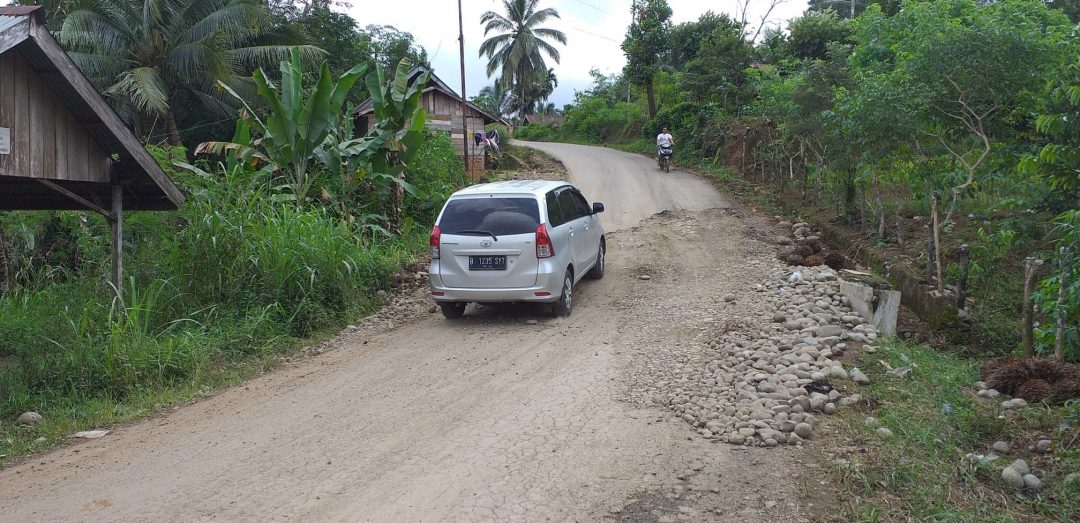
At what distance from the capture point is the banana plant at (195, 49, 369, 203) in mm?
11820

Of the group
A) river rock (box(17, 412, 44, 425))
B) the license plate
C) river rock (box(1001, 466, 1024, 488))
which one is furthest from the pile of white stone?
river rock (box(17, 412, 44, 425))

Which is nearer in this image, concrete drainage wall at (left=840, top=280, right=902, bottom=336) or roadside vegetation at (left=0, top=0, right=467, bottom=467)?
roadside vegetation at (left=0, top=0, right=467, bottom=467)

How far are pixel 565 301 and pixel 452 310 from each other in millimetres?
1549

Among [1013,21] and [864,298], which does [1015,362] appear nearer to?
[864,298]

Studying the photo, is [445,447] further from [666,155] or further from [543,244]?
[666,155]

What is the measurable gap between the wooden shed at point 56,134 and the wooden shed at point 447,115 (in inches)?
575

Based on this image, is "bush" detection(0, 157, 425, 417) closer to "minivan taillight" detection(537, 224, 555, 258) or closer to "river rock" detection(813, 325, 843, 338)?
"minivan taillight" detection(537, 224, 555, 258)

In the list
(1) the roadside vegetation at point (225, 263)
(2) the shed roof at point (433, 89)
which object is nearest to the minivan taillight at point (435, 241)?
(1) the roadside vegetation at point (225, 263)

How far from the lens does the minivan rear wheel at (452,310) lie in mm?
10031

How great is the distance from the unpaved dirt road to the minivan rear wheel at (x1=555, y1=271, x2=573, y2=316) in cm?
16

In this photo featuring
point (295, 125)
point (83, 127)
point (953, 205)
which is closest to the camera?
point (83, 127)

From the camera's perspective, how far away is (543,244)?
9.32m

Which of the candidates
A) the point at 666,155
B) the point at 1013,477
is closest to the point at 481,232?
the point at 1013,477

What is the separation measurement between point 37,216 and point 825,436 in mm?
12782
